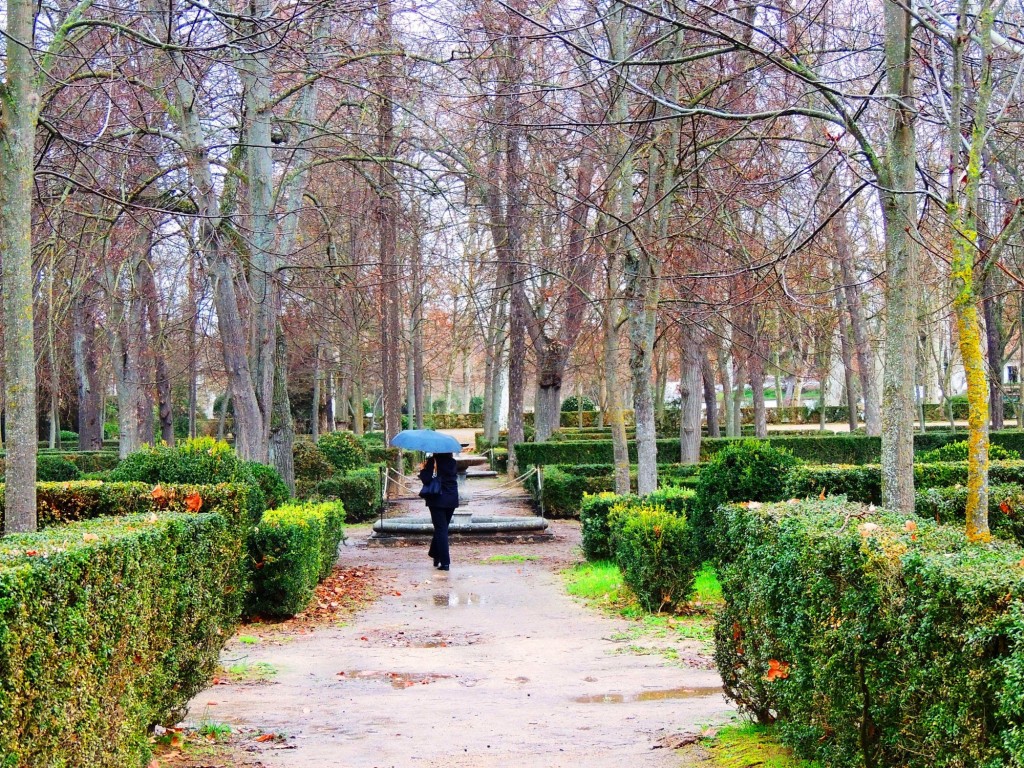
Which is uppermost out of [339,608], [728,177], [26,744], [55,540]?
[728,177]

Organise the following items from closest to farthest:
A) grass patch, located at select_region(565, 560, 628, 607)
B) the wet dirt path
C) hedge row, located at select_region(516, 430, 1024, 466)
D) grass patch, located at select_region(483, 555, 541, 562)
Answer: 1. the wet dirt path
2. grass patch, located at select_region(565, 560, 628, 607)
3. grass patch, located at select_region(483, 555, 541, 562)
4. hedge row, located at select_region(516, 430, 1024, 466)

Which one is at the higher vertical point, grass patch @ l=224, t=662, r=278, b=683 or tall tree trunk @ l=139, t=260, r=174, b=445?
tall tree trunk @ l=139, t=260, r=174, b=445

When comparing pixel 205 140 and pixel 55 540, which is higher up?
pixel 205 140

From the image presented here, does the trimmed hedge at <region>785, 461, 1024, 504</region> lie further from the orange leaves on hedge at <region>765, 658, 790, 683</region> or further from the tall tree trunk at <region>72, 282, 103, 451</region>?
the tall tree trunk at <region>72, 282, 103, 451</region>

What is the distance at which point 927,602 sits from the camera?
326 centimetres

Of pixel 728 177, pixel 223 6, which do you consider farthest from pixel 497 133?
pixel 223 6

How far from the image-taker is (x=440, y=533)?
1407 cm

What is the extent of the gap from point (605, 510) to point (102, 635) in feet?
33.0

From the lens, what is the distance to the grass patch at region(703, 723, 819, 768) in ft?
16.6

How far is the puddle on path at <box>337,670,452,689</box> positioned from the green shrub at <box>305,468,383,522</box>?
1228 cm

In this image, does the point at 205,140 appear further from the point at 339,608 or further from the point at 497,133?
the point at 339,608

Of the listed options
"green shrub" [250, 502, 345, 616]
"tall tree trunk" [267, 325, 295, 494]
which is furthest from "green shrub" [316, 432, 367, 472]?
"green shrub" [250, 502, 345, 616]

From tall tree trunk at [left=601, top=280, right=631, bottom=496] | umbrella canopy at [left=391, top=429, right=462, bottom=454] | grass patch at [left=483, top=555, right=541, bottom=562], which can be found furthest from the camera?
tall tree trunk at [left=601, top=280, right=631, bottom=496]

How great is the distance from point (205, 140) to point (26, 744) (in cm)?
1350
